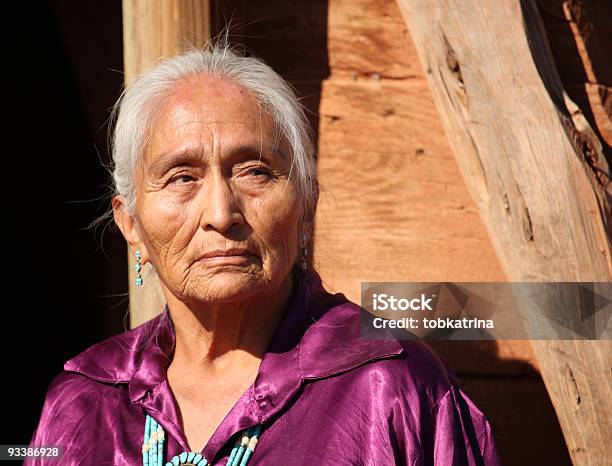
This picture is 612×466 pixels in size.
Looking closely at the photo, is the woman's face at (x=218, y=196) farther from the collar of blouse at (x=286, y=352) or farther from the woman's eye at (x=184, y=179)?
the collar of blouse at (x=286, y=352)

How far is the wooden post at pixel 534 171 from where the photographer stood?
2414 mm

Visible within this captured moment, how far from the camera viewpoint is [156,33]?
2.87 metres

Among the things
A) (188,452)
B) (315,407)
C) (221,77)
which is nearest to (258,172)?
(221,77)

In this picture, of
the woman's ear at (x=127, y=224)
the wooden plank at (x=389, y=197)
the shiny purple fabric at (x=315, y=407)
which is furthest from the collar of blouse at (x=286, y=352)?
the wooden plank at (x=389, y=197)

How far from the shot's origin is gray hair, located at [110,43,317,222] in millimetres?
2379

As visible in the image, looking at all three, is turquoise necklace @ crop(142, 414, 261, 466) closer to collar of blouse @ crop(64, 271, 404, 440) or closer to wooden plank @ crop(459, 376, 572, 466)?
collar of blouse @ crop(64, 271, 404, 440)

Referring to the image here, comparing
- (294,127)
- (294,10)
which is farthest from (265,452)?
(294,10)

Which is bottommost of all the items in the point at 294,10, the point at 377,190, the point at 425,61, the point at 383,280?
the point at 383,280

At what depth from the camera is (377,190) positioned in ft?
10.3

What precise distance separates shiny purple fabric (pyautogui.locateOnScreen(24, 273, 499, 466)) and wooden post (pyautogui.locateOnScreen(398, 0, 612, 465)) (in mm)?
340

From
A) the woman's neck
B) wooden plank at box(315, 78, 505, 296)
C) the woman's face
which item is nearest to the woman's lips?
the woman's face

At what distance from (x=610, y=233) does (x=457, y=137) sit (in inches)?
18.6

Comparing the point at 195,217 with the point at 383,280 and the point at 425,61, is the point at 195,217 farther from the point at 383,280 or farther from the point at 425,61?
the point at 383,280

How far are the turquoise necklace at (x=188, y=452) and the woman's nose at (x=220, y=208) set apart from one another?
0.49 metres
